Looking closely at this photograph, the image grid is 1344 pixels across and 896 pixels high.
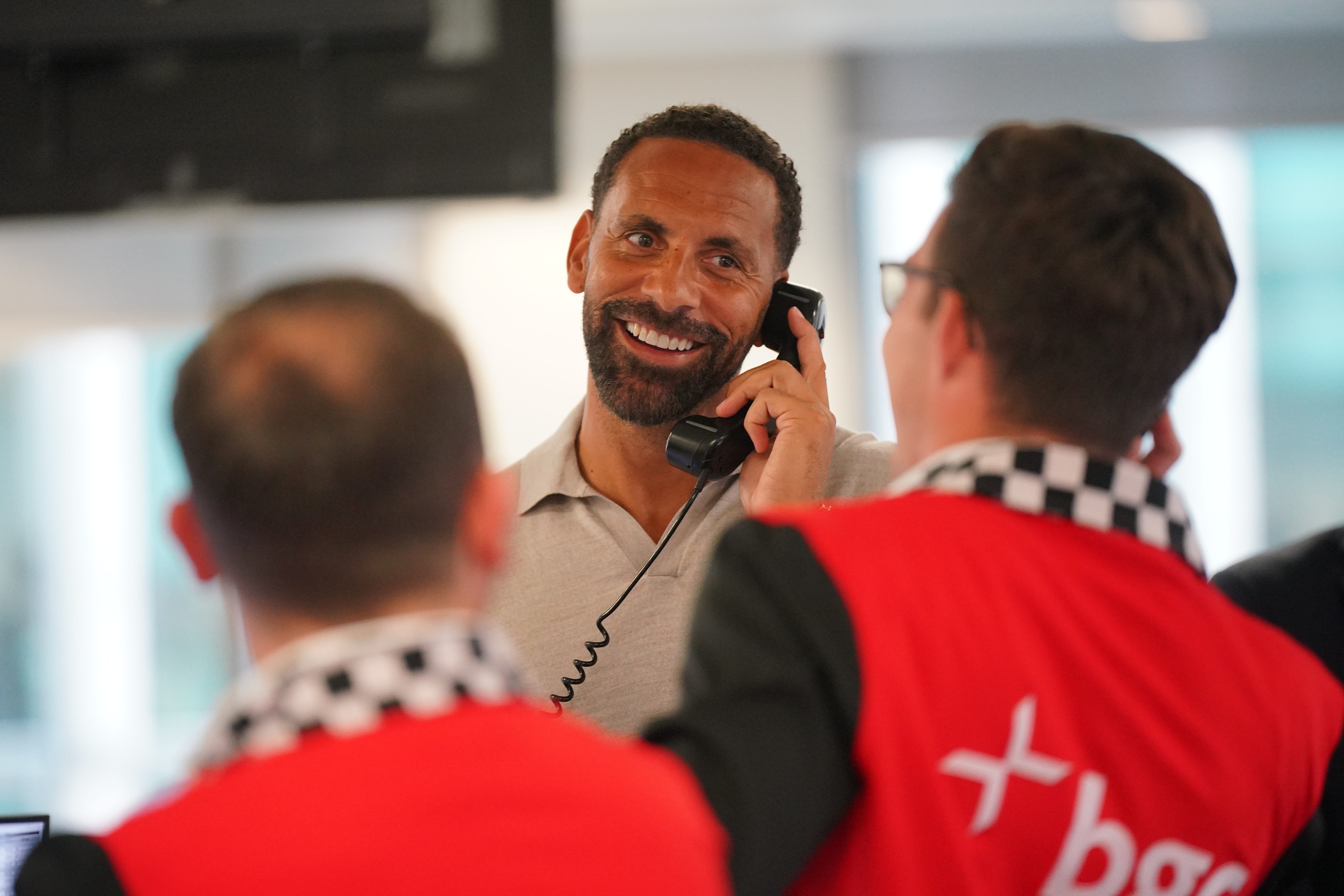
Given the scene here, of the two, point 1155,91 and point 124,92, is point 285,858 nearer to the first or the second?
point 124,92

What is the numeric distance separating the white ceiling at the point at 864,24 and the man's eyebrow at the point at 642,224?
2.52m

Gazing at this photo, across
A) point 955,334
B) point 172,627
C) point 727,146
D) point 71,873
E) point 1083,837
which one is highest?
point 727,146

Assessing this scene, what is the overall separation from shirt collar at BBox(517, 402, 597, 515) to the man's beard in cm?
9

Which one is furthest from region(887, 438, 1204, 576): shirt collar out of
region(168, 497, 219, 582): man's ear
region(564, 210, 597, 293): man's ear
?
region(564, 210, 597, 293): man's ear

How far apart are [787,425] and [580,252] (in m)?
0.51

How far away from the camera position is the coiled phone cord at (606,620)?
1436mm

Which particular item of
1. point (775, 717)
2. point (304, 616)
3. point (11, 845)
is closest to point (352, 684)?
point (304, 616)

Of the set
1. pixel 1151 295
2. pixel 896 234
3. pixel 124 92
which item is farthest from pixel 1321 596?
pixel 896 234

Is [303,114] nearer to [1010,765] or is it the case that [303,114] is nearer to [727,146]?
[727,146]

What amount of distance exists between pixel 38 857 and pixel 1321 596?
137cm

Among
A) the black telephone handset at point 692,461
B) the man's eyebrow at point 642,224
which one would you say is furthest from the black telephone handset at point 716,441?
the man's eyebrow at point 642,224

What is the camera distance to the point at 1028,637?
2.61ft

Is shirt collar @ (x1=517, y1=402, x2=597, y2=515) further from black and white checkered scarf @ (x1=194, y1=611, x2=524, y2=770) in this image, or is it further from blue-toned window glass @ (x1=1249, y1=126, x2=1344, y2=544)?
blue-toned window glass @ (x1=1249, y1=126, x2=1344, y2=544)

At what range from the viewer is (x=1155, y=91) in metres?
4.47
